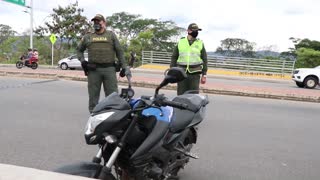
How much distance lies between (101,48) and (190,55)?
1.42 metres

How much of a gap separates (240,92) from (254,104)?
186 cm

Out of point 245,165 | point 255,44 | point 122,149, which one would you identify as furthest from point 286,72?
point 122,149

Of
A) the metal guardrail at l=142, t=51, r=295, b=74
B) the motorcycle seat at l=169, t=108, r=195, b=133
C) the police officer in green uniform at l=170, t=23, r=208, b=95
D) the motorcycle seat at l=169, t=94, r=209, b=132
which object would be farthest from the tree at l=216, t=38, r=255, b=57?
the motorcycle seat at l=169, t=108, r=195, b=133

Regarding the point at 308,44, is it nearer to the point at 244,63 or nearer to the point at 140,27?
the point at 244,63

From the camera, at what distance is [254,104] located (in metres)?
11.0

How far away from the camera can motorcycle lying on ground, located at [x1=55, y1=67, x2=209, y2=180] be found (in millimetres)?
2932

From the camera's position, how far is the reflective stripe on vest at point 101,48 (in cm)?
642

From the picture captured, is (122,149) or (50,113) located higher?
(122,149)

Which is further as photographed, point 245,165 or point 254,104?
point 254,104

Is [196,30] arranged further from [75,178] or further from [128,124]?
[75,178]

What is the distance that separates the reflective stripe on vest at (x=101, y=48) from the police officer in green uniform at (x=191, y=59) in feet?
3.57

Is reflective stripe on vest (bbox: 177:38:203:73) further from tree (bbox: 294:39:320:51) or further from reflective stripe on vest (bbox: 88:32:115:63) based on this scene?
tree (bbox: 294:39:320:51)

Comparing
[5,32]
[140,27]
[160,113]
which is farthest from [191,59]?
[5,32]

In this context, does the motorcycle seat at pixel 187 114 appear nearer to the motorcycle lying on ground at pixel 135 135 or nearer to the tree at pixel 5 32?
the motorcycle lying on ground at pixel 135 135
